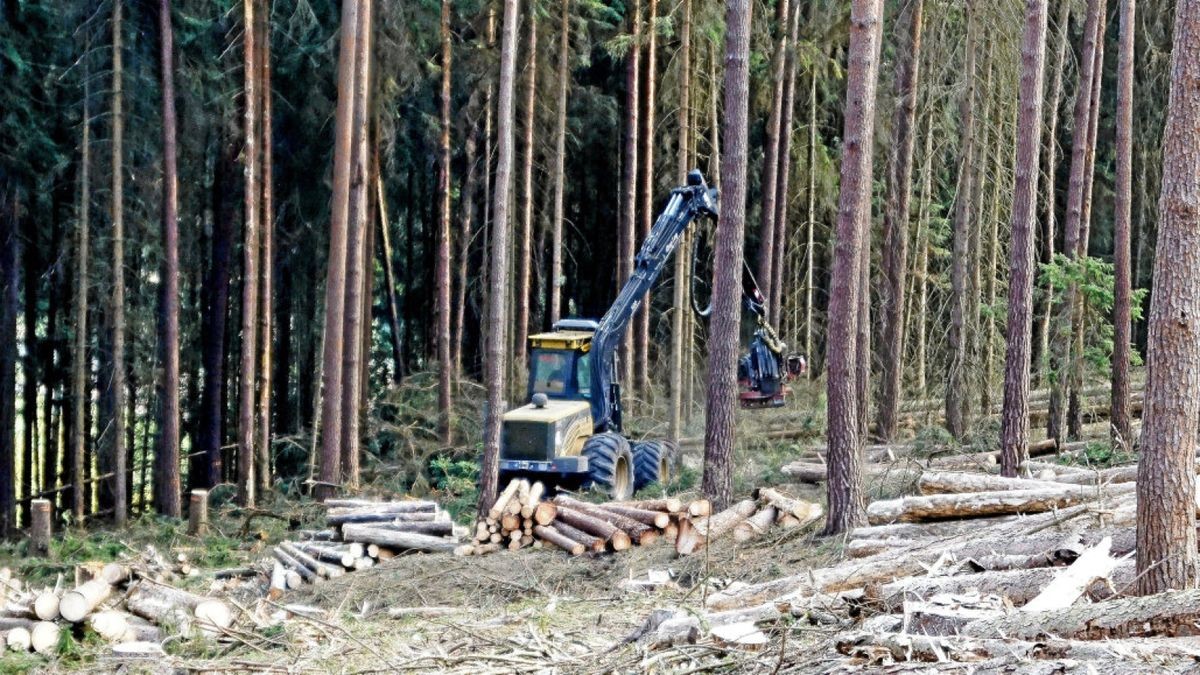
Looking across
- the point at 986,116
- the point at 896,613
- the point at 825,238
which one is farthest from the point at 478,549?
the point at 825,238

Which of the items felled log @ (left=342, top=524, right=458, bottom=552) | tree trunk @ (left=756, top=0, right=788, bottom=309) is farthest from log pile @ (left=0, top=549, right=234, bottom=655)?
tree trunk @ (left=756, top=0, right=788, bottom=309)

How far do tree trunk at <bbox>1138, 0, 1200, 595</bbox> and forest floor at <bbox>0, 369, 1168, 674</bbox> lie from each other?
207 centimetres

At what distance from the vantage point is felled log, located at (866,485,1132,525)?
508 inches

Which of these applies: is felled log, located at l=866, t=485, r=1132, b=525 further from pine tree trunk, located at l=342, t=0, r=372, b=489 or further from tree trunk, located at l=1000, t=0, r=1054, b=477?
pine tree trunk, located at l=342, t=0, r=372, b=489

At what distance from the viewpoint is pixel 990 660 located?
23.3 feet

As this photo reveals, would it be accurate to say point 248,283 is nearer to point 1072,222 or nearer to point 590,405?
point 590,405

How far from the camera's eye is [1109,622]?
760cm

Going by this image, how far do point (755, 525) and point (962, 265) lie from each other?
8846mm

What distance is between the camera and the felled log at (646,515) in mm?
15258

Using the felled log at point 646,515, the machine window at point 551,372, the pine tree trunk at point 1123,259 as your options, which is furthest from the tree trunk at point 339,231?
the pine tree trunk at point 1123,259

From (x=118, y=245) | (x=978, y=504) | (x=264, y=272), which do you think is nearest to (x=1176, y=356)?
(x=978, y=504)

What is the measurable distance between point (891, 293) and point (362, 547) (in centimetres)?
1081

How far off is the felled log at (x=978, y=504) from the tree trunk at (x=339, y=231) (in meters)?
9.31

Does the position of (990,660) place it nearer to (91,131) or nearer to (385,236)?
(91,131)
